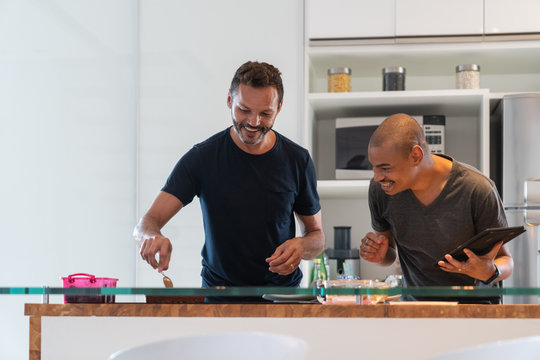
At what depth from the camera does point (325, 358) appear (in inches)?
53.2

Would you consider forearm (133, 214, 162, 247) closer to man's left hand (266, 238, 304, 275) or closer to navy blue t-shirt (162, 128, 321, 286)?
navy blue t-shirt (162, 128, 321, 286)

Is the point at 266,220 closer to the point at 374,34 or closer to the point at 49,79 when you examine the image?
the point at 374,34

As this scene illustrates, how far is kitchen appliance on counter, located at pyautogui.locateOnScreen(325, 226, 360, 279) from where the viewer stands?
309cm

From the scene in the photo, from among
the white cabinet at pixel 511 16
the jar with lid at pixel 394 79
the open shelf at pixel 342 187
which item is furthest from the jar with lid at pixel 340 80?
the white cabinet at pixel 511 16

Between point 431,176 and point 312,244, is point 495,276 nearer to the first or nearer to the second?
point 431,176

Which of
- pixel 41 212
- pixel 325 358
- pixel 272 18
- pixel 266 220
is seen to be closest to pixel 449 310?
pixel 325 358

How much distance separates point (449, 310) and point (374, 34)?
1825mm

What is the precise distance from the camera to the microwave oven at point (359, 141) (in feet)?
9.67

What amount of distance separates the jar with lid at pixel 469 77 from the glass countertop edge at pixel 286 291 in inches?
70.1

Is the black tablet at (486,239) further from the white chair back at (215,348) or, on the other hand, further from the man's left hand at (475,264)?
the white chair back at (215,348)

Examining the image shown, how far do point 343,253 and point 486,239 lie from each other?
1.66m

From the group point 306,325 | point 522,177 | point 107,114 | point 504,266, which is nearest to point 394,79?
point 522,177

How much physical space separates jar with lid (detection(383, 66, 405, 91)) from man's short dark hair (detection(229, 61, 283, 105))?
1.08 metres

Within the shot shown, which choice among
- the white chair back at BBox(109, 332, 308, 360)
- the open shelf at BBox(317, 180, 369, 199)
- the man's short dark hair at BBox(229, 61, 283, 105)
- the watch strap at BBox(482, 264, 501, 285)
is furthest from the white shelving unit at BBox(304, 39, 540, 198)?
the white chair back at BBox(109, 332, 308, 360)
